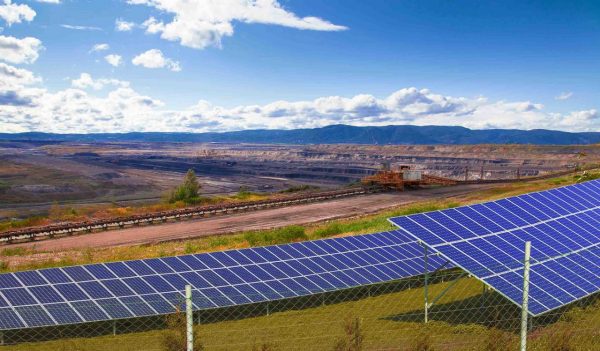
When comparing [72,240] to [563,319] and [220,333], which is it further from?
[563,319]

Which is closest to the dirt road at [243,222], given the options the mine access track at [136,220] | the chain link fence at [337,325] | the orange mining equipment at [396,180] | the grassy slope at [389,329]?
the mine access track at [136,220]

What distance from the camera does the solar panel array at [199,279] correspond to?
54.7 ft

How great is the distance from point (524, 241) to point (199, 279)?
39.6 ft

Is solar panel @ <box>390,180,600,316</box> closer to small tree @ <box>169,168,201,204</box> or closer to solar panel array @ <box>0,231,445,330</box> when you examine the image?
solar panel array @ <box>0,231,445,330</box>

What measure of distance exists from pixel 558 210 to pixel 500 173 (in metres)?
144

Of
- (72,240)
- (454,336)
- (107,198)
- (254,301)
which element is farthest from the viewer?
(107,198)

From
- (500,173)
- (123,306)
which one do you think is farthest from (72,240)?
(500,173)

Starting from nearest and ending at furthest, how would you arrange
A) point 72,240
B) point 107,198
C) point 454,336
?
point 454,336
point 72,240
point 107,198

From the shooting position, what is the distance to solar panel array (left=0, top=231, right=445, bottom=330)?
54.7ft

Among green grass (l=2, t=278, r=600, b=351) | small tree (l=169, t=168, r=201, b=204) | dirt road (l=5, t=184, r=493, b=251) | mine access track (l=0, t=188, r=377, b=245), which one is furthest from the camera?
small tree (l=169, t=168, r=201, b=204)

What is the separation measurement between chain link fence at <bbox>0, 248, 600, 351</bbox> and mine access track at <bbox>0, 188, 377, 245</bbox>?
131 ft

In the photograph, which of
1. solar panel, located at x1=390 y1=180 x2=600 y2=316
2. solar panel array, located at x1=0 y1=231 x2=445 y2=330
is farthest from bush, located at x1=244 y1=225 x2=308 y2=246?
solar panel, located at x1=390 y1=180 x2=600 y2=316

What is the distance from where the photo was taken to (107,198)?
10981 centimetres

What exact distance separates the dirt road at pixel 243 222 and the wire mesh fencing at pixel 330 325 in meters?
31.8
